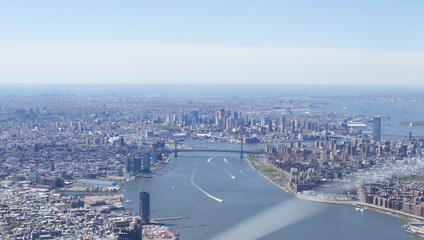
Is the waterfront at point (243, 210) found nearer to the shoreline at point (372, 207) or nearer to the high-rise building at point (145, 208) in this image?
the shoreline at point (372, 207)

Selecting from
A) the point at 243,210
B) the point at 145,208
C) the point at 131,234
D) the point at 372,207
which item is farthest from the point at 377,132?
the point at 131,234

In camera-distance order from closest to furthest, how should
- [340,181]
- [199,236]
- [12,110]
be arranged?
→ [199,236] < [340,181] < [12,110]

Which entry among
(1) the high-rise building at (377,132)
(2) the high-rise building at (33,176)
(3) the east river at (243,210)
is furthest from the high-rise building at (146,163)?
(1) the high-rise building at (377,132)

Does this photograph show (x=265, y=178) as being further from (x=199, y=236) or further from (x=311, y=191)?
(x=199, y=236)

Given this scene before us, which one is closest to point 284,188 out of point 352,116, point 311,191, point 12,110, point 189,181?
point 311,191

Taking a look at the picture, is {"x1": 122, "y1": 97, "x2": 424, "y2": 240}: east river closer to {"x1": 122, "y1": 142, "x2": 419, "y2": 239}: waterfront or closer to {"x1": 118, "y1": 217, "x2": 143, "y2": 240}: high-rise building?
{"x1": 122, "y1": 142, "x2": 419, "y2": 239}: waterfront
